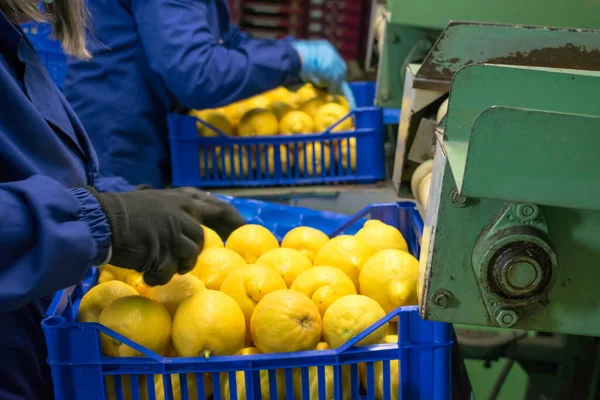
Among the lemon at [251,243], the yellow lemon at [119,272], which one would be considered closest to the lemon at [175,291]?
the yellow lemon at [119,272]

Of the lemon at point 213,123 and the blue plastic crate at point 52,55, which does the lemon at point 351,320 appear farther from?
the blue plastic crate at point 52,55

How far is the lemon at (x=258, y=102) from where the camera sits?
2646mm

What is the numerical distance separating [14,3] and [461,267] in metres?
0.97

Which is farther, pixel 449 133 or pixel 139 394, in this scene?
pixel 139 394

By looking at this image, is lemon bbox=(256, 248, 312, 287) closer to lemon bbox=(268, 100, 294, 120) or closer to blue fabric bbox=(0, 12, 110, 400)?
blue fabric bbox=(0, 12, 110, 400)

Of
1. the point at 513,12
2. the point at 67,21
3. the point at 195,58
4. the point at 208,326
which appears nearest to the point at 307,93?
the point at 195,58

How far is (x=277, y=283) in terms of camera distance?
1234 millimetres

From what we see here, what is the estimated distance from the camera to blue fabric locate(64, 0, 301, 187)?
2.25m

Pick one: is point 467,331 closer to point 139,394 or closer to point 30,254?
point 139,394

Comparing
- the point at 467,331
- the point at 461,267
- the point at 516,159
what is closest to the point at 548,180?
the point at 516,159

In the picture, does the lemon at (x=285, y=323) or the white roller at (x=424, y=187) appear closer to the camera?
the lemon at (x=285, y=323)

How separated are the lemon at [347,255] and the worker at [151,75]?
120 cm

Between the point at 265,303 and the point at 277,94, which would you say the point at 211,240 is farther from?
the point at 277,94

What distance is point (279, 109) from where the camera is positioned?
2615mm
